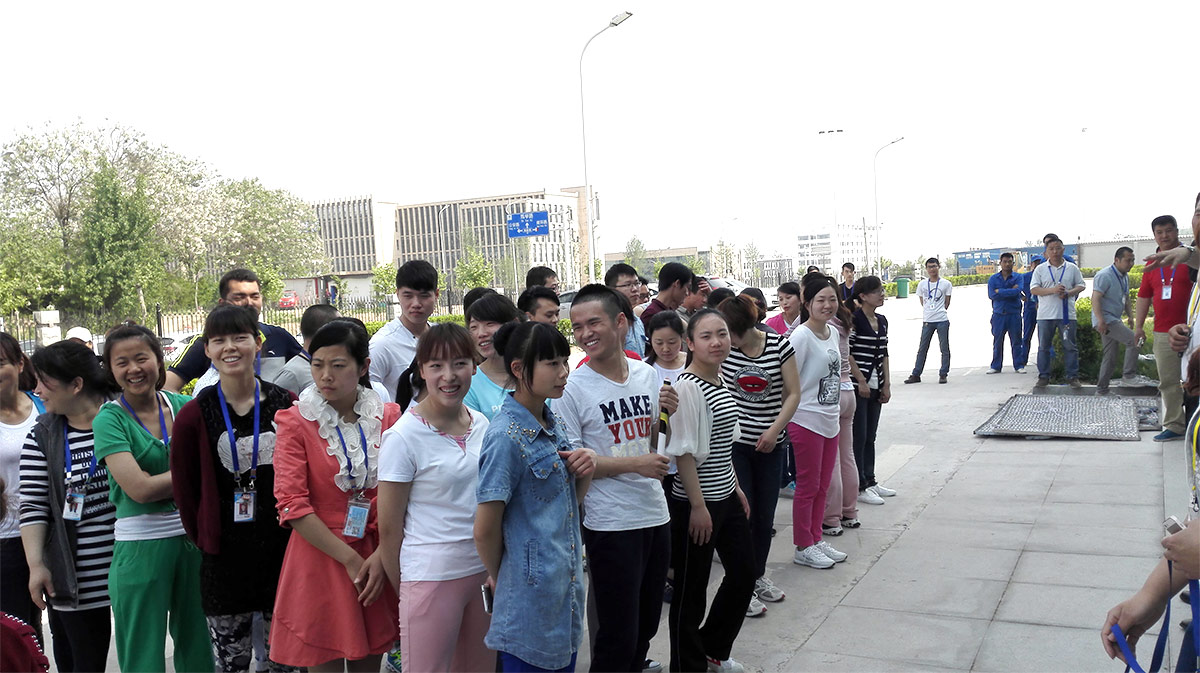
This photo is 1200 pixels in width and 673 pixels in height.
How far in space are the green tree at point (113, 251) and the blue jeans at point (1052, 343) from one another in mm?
29133

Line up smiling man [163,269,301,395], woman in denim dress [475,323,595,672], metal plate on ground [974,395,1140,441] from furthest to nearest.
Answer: metal plate on ground [974,395,1140,441], smiling man [163,269,301,395], woman in denim dress [475,323,595,672]

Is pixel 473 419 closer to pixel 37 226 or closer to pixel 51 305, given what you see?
pixel 51 305

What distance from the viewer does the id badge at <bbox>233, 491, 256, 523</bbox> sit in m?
3.09

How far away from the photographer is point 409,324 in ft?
15.4

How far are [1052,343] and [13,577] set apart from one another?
466 inches

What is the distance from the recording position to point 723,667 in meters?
4.02

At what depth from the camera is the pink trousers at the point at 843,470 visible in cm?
593

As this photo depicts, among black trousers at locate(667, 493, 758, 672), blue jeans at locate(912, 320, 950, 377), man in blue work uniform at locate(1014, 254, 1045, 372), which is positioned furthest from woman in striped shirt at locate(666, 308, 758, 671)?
man in blue work uniform at locate(1014, 254, 1045, 372)

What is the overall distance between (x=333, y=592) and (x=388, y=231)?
393 feet

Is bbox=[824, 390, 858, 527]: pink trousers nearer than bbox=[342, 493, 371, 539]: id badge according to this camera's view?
No

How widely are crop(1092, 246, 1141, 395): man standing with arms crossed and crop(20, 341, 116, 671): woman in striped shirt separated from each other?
10.2 metres

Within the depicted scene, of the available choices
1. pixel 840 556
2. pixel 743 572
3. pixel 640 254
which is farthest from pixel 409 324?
pixel 640 254

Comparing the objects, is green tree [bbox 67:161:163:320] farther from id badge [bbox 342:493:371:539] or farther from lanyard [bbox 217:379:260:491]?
id badge [bbox 342:493:371:539]

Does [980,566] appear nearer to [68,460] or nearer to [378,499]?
[378,499]
